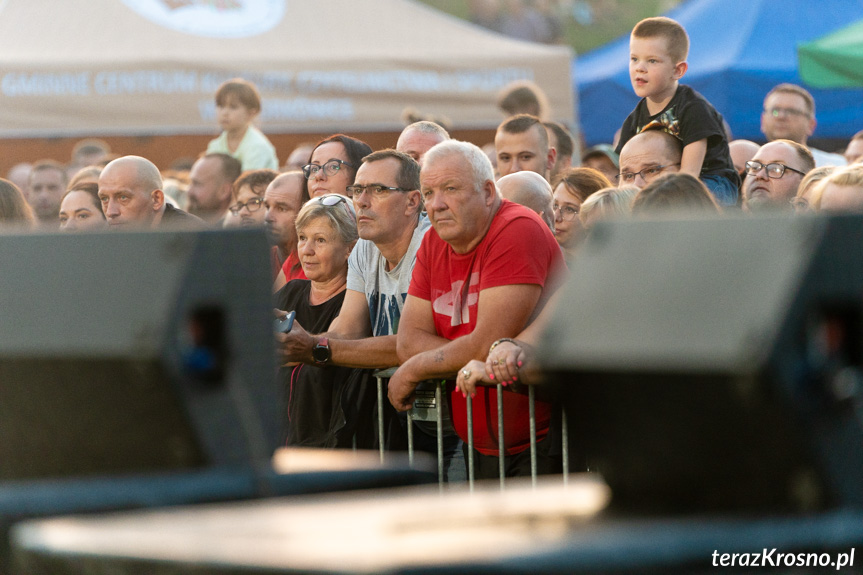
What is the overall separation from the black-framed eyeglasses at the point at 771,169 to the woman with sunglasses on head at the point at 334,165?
76.9 inches

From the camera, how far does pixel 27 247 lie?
2178 mm

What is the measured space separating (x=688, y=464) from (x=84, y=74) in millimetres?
9457

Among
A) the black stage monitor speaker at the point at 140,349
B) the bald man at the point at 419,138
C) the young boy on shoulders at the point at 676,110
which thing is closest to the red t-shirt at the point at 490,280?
the young boy on shoulders at the point at 676,110

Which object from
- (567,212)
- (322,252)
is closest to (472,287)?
(322,252)

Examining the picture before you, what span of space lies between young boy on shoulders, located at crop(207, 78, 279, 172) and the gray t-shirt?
3.29 m

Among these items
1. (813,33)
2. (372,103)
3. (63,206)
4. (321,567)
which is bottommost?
(321,567)

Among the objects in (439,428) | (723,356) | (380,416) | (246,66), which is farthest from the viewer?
(246,66)

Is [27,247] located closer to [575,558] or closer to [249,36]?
[575,558]

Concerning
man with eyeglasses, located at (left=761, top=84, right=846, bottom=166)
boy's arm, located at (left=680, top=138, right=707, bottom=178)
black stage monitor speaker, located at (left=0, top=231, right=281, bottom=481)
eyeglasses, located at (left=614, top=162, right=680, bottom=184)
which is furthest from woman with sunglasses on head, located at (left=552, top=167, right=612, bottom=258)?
black stage monitor speaker, located at (left=0, top=231, right=281, bottom=481)

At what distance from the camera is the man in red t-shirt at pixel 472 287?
4.14m

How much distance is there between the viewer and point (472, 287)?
4.33m

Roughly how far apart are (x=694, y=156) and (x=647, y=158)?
0.24 metres

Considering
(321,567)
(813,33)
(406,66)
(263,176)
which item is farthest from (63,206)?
(813,33)

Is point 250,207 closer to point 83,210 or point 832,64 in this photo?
point 83,210
